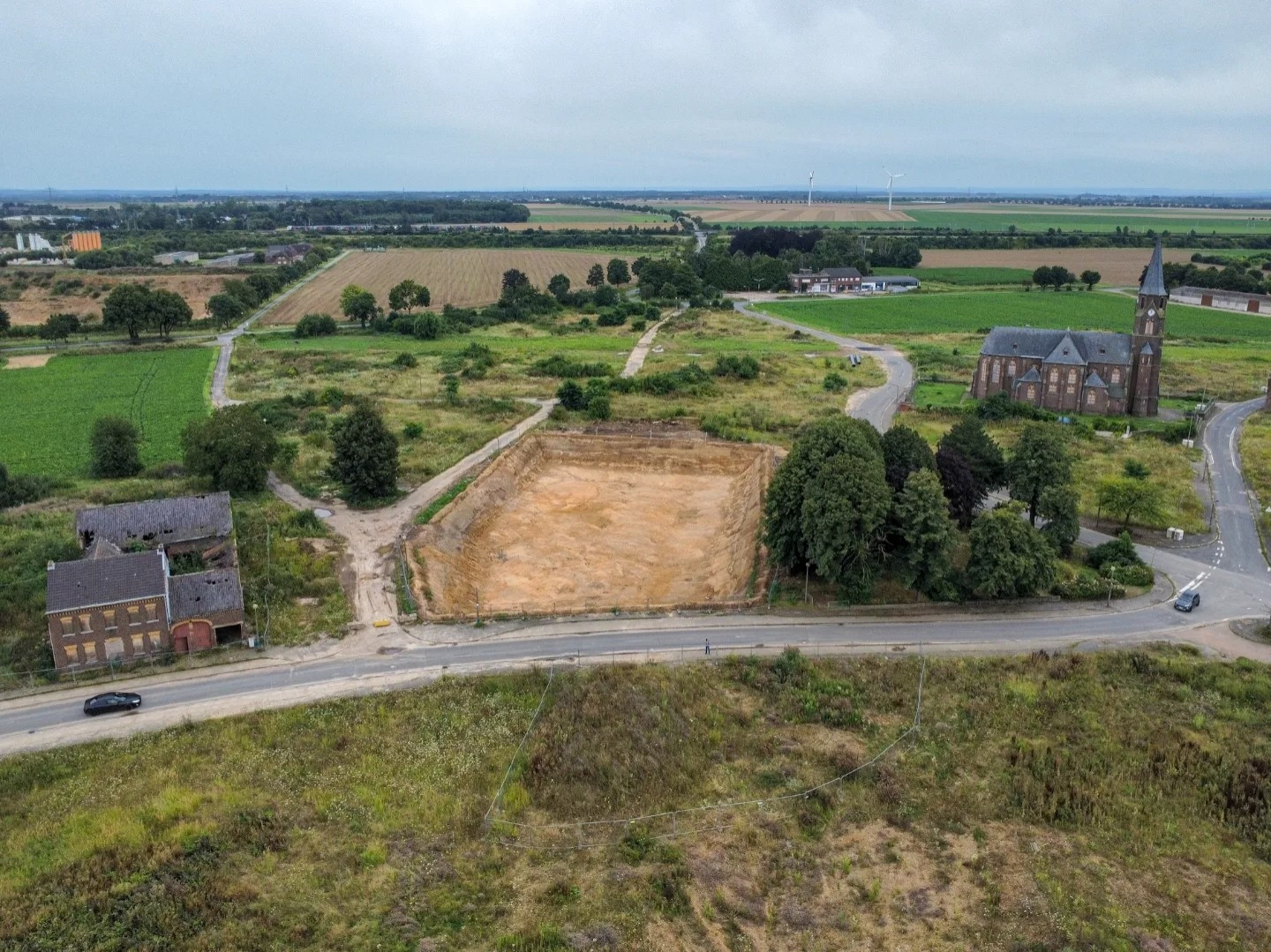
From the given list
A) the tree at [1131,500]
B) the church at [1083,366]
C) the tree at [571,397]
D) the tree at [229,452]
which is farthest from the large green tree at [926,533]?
the church at [1083,366]

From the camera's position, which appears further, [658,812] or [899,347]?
[899,347]

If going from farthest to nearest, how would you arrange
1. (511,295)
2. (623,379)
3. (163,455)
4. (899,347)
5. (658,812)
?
(511,295) → (899,347) → (623,379) → (163,455) → (658,812)

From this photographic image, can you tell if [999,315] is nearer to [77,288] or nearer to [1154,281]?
[1154,281]

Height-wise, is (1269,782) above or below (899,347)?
below

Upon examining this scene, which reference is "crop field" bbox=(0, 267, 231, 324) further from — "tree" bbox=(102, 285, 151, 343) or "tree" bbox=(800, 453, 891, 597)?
"tree" bbox=(800, 453, 891, 597)

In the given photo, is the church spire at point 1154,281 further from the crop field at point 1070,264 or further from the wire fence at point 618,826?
the crop field at point 1070,264

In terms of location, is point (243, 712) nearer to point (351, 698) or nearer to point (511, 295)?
point (351, 698)

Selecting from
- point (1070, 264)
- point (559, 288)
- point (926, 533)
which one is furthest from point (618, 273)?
point (926, 533)

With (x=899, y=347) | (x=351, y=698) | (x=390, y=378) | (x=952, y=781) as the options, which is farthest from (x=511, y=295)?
(x=952, y=781)
